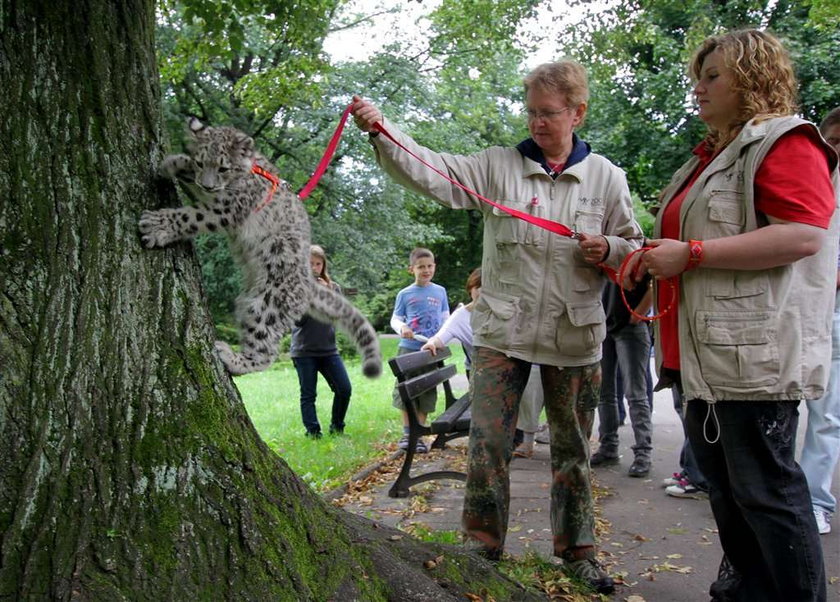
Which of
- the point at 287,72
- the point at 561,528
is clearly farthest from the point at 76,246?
the point at 287,72

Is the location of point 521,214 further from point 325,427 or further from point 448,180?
point 325,427

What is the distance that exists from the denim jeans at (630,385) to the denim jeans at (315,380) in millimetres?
2978

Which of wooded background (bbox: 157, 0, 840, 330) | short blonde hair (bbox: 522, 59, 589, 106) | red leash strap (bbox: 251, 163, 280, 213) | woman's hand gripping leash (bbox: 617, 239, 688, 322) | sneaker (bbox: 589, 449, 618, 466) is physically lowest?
sneaker (bbox: 589, 449, 618, 466)

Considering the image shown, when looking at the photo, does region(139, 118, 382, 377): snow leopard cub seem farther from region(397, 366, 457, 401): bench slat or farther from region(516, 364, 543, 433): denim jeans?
region(516, 364, 543, 433): denim jeans

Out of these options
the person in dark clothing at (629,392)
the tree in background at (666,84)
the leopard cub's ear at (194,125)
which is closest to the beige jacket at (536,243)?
the leopard cub's ear at (194,125)

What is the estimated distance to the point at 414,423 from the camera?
6.09 meters

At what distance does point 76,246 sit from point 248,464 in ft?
3.27

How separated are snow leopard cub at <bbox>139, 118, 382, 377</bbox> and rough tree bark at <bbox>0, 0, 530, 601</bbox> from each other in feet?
1.76

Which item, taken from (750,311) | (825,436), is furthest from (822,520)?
(750,311)

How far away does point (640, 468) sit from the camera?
6.64 meters

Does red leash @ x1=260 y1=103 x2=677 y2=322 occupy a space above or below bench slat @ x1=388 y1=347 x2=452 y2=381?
above

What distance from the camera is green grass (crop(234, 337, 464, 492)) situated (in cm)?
702

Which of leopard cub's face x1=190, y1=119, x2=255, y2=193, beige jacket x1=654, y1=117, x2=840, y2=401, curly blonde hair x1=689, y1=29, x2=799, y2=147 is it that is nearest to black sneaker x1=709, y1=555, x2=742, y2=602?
beige jacket x1=654, y1=117, x2=840, y2=401

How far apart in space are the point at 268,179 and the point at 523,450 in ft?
15.6
